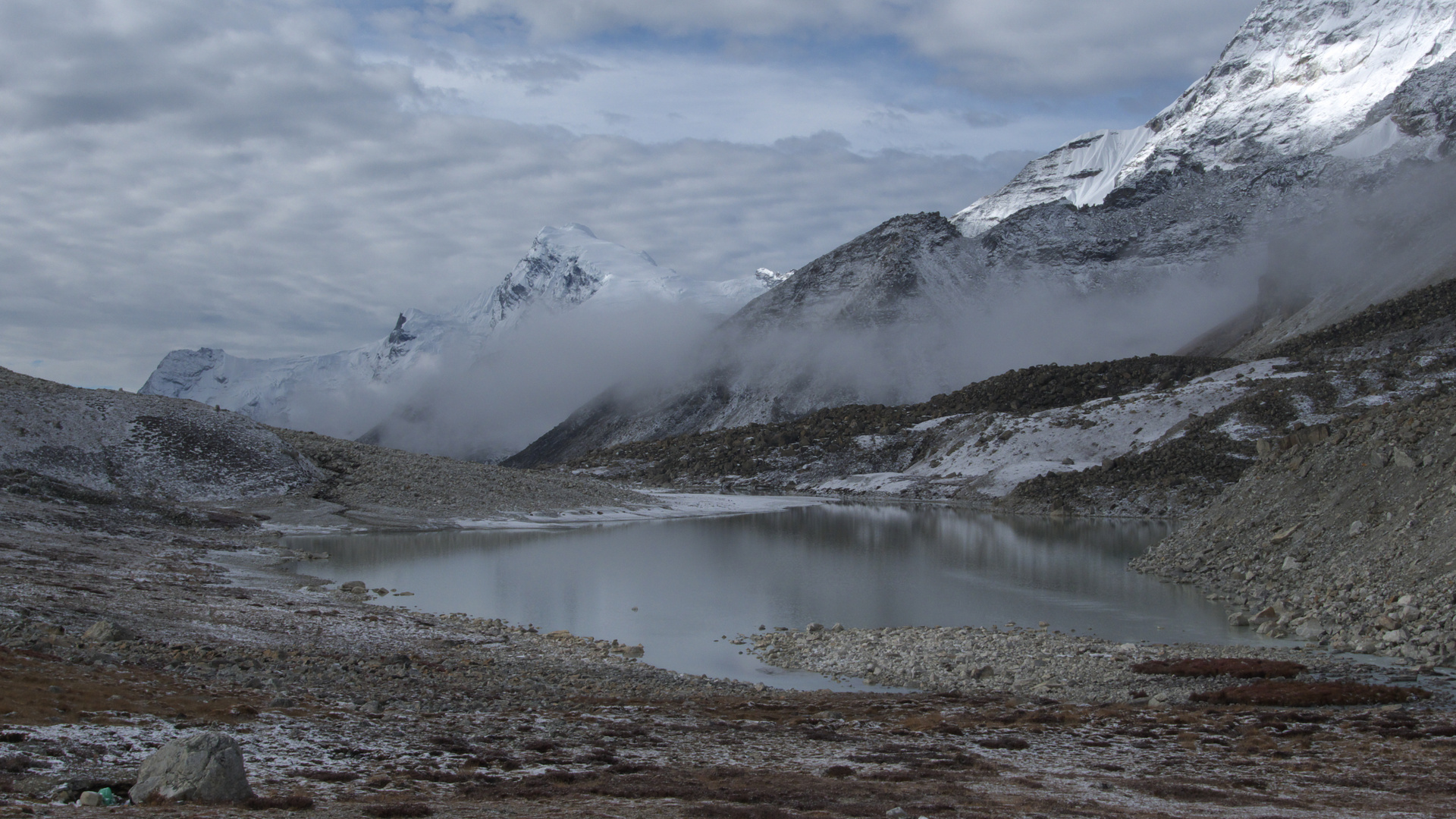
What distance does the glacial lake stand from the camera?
37.9 meters

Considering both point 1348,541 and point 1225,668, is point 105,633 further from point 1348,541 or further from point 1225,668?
point 1348,541

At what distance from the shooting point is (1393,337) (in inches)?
5123

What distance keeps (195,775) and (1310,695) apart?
25.3 m

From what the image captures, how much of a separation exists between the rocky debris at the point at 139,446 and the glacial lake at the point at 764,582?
15.5 m

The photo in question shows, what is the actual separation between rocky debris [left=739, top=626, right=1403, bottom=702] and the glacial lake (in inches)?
68.2

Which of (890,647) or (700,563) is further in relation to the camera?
(700,563)

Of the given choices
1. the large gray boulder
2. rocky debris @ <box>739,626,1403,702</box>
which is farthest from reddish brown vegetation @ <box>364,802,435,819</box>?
rocky debris @ <box>739,626,1403,702</box>

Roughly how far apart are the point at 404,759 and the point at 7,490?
173 feet

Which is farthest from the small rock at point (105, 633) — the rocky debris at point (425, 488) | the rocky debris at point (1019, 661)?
the rocky debris at point (425, 488)

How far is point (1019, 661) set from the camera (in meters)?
30.5

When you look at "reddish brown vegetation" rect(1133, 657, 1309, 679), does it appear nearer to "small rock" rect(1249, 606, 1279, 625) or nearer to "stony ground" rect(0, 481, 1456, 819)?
"stony ground" rect(0, 481, 1456, 819)

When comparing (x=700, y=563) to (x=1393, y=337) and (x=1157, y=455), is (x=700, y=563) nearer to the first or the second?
(x=1157, y=455)

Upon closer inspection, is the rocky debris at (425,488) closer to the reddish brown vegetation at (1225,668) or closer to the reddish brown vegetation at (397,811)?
the reddish brown vegetation at (1225,668)

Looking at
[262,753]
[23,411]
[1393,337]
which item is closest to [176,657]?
[262,753]
